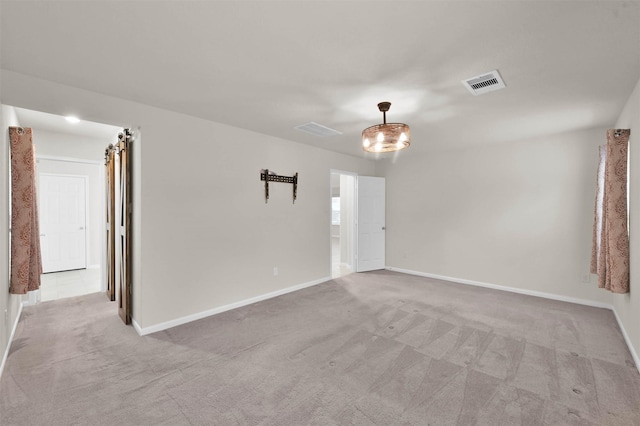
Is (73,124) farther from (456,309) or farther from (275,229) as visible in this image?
(456,309)

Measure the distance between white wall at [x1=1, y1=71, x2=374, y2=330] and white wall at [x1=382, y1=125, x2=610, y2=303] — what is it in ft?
8.18

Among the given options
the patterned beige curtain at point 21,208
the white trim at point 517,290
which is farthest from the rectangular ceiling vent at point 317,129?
the white trim at point 517,290

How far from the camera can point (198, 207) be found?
11.8 ft

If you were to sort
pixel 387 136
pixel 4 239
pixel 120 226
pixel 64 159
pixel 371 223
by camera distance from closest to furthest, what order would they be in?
1. pixel 4 239
2. pixel 387 136
3. pixel 120 226
4. pixel 64 159
5. pixel 371 223

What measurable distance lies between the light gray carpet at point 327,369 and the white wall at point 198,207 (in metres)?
0.44

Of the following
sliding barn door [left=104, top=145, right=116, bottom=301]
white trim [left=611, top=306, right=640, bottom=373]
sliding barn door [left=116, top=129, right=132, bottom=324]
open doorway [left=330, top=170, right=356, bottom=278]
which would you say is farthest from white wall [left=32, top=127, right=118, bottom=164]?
white trim [left=611, top=306, right=640, bottom=373]

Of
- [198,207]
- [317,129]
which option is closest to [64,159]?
[198,207]

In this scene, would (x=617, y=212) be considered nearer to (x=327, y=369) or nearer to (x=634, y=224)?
(x=634, y=224)

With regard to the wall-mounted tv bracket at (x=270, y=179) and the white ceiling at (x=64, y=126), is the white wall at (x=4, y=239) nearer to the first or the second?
the white ceiling at (x=64, y=126)

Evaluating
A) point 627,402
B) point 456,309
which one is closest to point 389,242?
point 456,309

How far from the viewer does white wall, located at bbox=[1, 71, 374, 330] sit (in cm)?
304

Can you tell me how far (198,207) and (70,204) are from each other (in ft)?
13.9

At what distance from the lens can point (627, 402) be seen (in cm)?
205

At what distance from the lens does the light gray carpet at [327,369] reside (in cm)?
195
